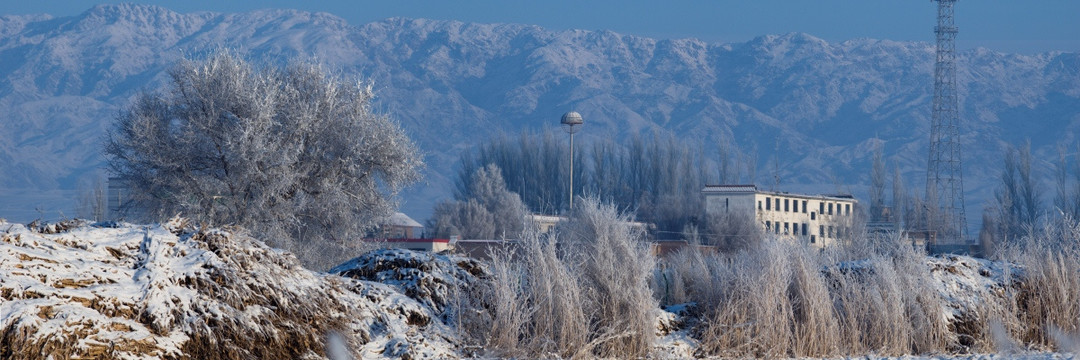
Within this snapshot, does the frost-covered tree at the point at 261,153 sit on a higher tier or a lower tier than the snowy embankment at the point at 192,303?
higher

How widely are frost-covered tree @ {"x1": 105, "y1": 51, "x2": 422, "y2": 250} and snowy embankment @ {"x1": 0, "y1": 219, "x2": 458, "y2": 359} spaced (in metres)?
17.6

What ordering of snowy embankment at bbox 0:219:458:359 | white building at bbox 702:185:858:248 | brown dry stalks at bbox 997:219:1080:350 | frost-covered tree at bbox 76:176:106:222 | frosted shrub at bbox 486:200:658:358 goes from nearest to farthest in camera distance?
snowy embankment at bbox 0:219:458:359 < frosted shrub at bbox 486:200:658:358 < brown dry stalks at bbox 997:219:1080:350 < frost-covered tree at bbox 76:176:106:222 < white building at bbox 702:185:858:248

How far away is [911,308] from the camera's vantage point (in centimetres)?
1298

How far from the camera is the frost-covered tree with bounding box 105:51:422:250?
27.5m

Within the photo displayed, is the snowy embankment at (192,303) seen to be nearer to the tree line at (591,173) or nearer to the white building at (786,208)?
the white building at (786,208)

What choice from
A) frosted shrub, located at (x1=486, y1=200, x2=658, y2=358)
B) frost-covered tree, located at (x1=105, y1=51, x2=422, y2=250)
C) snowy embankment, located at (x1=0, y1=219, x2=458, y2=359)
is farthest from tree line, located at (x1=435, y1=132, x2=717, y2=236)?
snowy embankment, located at (x1=0, y1=219, x2=458, y2=359)

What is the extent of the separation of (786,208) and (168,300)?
77.9 meters

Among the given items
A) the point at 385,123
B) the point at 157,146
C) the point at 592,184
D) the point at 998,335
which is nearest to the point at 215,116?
the point at 157,146

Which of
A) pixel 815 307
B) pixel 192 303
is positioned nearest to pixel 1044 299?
pixel 815 307

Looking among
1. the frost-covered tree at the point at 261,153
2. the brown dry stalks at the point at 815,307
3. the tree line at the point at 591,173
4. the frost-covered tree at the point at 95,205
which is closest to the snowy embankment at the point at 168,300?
the brown dry stalks at the point at 815,307

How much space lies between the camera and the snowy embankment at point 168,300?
298 inches

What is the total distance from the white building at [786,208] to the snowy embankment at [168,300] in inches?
2587

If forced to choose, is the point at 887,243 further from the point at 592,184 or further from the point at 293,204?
the point at 592,184

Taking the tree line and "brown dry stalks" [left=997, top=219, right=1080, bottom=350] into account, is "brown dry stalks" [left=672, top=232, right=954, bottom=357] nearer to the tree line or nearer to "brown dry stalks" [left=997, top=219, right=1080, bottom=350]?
"brown dry stalks" [left=997, top=219, right=1080, bottom=350]
